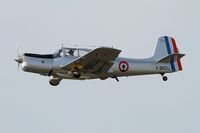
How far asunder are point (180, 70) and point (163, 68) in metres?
0.70

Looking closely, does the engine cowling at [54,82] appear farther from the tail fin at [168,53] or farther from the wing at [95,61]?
the tail fin at [168,53]

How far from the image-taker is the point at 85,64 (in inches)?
1011

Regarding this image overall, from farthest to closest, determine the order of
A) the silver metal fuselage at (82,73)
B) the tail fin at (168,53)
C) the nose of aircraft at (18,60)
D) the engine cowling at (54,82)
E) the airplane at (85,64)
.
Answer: the tail fin at (168,53) → the engine cowling at (54,82) → the nose of aircraft at (18,60) → the silver metal fuselage at (82,73) → the airplane at (85,64)

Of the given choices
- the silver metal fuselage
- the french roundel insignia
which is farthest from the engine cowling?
the french roundel insignia

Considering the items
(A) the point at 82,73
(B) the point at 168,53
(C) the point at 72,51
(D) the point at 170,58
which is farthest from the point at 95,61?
(B) the point at 168,53

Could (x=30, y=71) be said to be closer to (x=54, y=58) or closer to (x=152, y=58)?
(x=54, y=58)

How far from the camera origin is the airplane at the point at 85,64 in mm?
25250

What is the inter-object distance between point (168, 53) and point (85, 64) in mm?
4877

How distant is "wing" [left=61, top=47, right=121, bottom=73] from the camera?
2456 cm

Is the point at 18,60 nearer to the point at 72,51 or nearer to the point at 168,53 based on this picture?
the point at 72,51

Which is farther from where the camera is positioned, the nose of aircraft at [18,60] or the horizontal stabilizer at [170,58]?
the horizontal stabilizer at [170,58]

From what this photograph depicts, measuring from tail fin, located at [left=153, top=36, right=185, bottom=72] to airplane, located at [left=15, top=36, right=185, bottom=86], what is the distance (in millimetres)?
89

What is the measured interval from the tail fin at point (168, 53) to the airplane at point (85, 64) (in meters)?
0.09

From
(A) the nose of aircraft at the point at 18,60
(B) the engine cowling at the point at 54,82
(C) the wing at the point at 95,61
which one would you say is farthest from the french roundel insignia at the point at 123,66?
(A) the nose of aircraft at the point at 18,60
